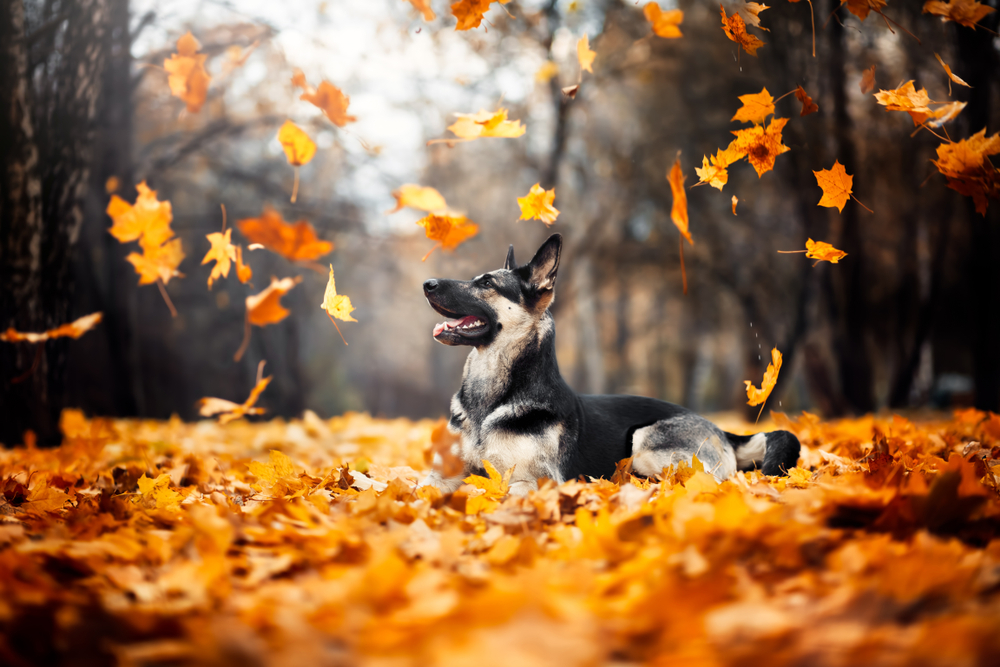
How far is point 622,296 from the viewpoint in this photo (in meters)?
24.0

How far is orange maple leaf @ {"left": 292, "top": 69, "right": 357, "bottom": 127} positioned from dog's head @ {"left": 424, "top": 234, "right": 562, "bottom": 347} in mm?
1018

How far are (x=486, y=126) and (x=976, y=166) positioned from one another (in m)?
2.39

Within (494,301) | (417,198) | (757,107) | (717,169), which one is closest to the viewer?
(417,198)

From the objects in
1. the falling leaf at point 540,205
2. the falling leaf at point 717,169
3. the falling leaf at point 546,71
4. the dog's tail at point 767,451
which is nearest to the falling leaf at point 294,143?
the falling leaf at point 540,205

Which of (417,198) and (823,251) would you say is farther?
(823,251)

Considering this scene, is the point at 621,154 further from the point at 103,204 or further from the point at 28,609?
the point at 28,609

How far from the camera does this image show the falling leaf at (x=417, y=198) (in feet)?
9.32

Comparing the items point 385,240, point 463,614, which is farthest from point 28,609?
point 385,240

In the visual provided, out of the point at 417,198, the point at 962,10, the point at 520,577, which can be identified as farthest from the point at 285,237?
the point at 962,10

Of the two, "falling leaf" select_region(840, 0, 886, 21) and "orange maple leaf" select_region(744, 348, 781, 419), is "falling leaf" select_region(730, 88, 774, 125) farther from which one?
"orange maple leaf" select_region(744, 348, 781, 419)

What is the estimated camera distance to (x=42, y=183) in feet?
17.4

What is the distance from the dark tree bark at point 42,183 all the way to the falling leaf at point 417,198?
423 cm

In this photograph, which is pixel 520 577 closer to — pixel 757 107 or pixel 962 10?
pixel 757 107

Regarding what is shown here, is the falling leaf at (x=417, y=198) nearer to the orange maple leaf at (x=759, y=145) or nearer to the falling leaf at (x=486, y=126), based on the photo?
the falling leaf at (x=486, y=126)
